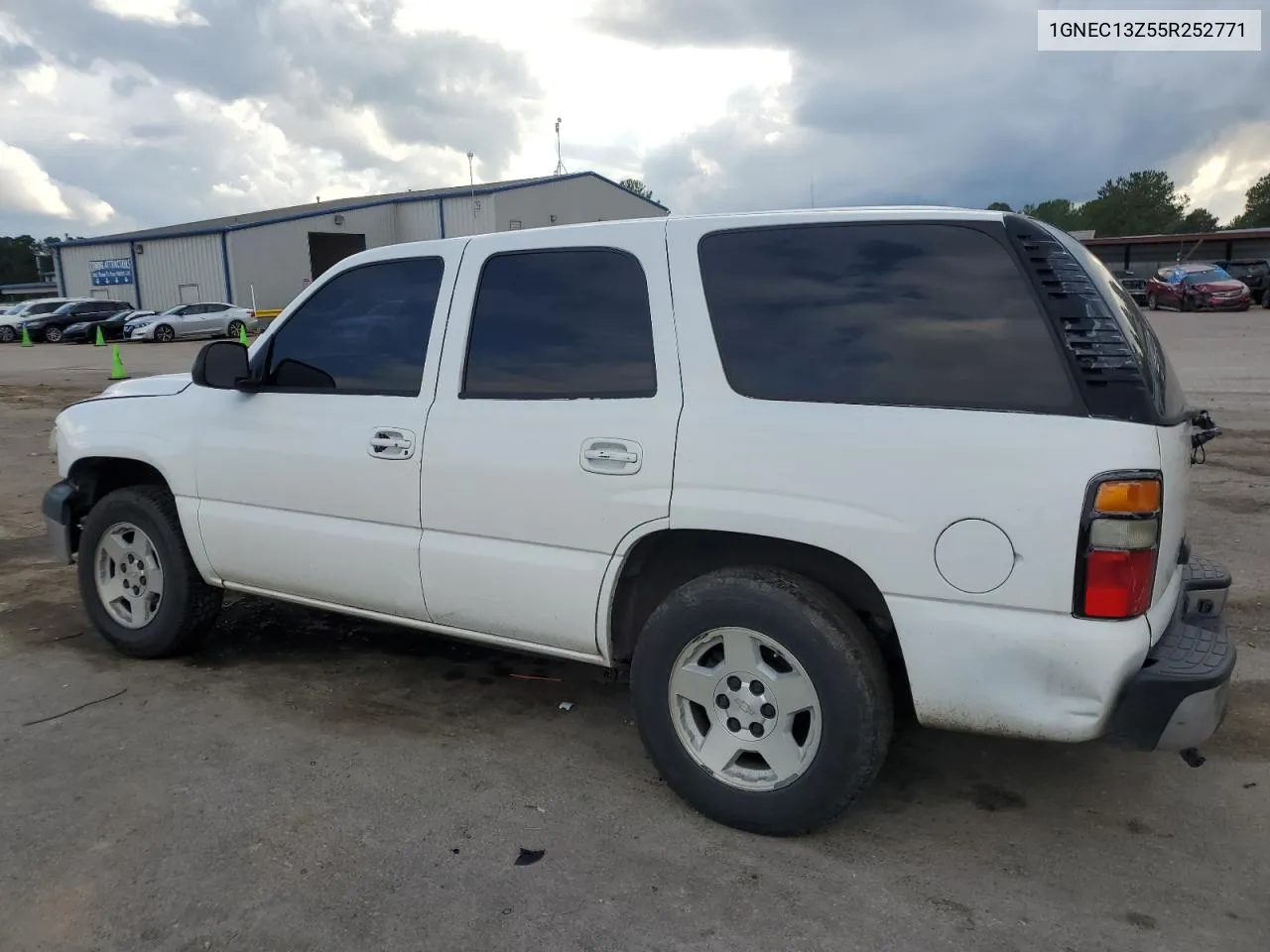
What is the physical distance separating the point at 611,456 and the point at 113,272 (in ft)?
169

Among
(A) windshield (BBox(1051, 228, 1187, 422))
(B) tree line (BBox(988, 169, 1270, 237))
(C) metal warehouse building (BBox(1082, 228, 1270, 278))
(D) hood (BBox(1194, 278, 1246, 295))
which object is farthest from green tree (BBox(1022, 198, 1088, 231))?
(A) windshield (BBox(1051, 228, 1187, 422))

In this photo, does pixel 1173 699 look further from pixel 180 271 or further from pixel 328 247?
pixel 328 247

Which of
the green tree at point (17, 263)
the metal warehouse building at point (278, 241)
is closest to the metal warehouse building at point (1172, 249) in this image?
the metal warehouse building at point (278, 241)

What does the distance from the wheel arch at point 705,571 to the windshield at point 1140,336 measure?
0.97 m

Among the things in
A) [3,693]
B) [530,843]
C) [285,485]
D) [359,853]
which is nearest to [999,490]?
[530,843]

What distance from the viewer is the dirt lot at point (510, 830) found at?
274 centimetres

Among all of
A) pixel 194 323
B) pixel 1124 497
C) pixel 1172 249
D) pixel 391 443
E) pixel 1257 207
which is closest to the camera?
pixel 1124 497

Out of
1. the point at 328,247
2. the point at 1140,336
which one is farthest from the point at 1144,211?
the point at 1140,336

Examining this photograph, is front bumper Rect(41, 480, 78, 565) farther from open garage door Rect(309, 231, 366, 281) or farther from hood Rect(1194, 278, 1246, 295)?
open garage door Rect(309, 231, 366, 281)

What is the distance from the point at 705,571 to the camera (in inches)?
134

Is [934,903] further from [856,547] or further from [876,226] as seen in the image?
[876,226]

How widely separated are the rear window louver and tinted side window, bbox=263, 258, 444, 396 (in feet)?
7.11

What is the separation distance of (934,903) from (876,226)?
199 centimetres

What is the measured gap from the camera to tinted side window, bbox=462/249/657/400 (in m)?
3.35
